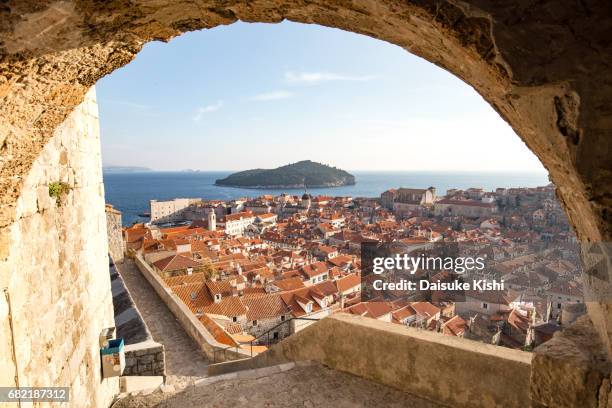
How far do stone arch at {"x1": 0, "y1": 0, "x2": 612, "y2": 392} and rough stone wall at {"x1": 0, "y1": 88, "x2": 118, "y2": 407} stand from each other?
300mm

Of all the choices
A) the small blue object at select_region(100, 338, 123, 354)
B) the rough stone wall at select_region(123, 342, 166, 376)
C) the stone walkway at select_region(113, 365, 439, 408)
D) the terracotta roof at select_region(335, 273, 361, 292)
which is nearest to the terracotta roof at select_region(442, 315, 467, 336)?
the terracotta roof at select_region(335, 273, 361, 292)

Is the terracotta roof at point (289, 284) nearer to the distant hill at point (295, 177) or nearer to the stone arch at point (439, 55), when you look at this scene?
the stone arch at point (439, 55)

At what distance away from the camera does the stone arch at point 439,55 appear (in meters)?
0.98

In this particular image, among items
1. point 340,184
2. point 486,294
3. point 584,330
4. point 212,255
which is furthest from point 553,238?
point 340,184

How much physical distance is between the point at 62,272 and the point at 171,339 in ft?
18.7

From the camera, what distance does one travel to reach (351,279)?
89.1ft

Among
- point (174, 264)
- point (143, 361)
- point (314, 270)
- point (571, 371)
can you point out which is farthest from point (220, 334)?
point (314, 270)

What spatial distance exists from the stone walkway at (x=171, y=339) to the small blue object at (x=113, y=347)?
922 mm

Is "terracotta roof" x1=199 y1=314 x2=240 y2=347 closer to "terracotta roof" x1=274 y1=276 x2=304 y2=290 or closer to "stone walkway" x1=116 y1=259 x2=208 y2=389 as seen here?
"stone walkway" x1=116 y1=259 x2=208 y2=389

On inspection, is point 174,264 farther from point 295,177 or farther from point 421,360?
point 295,177

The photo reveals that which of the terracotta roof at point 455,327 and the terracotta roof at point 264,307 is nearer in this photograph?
the terracotta roof at point 455,327

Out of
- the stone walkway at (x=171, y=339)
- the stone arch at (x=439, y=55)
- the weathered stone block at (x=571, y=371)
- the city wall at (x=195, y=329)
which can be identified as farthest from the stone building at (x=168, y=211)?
the weathered stone block at (x=571, y=371)

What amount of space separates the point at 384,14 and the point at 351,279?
88.0 feet

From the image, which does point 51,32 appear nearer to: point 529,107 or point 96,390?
point 529,107
